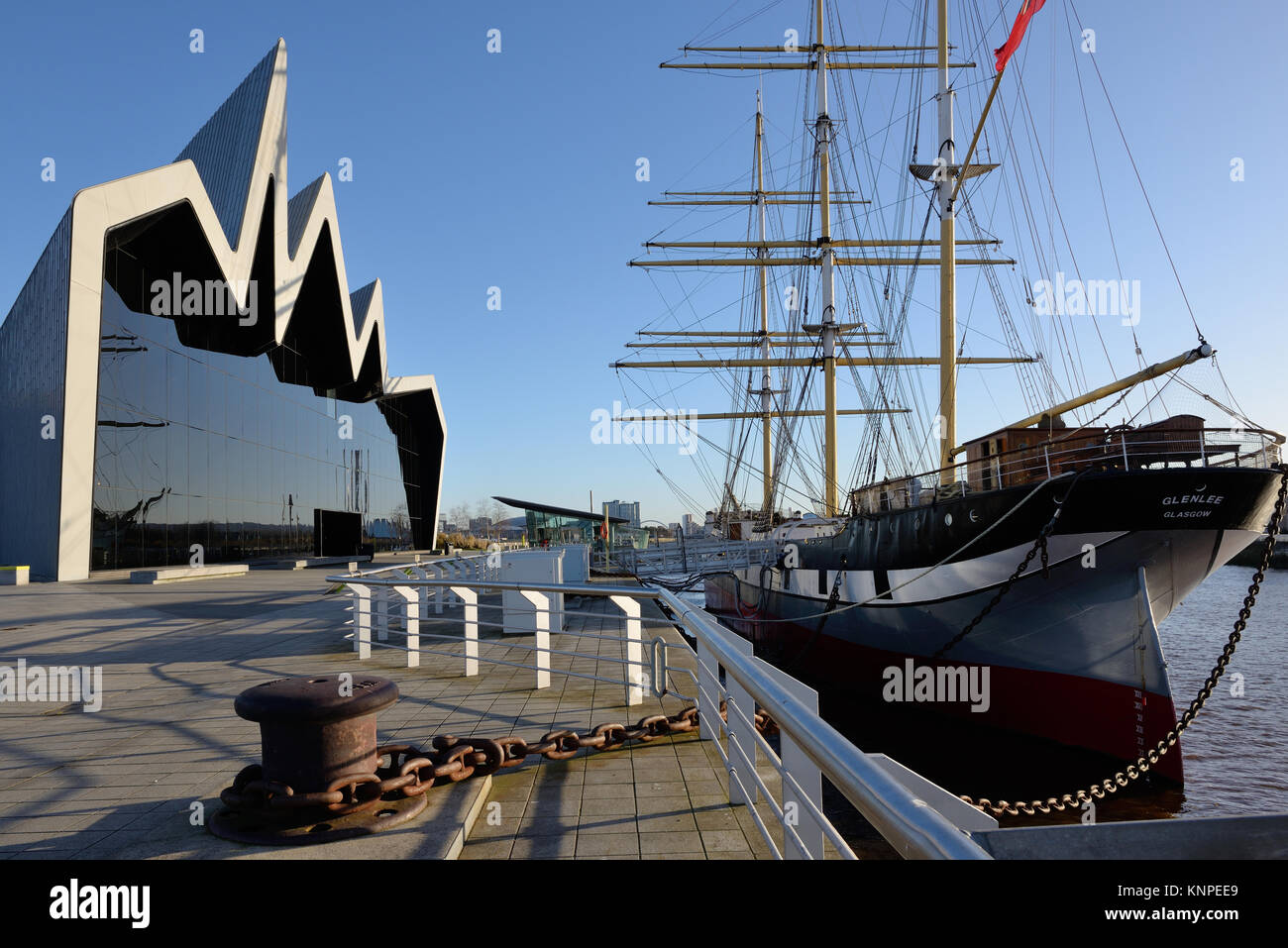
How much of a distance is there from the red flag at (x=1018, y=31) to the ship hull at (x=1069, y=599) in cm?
1018

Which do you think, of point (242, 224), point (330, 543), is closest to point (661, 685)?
point (242, 224)

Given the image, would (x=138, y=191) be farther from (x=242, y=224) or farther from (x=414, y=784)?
(x=414, y=784)

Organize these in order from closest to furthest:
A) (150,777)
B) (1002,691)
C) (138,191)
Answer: (150,777), (1002,691), (138,191)

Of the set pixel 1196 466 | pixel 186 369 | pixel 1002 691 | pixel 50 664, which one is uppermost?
pixel 186 369

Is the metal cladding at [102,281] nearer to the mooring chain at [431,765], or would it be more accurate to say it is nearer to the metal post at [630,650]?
the metal post at [630,650]

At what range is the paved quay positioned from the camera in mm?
3633

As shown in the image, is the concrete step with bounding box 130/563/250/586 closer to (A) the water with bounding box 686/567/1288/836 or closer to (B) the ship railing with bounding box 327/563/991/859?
(B) the ship railing with bounding box 327/563/991/859

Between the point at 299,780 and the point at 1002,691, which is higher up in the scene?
the point at 299,780

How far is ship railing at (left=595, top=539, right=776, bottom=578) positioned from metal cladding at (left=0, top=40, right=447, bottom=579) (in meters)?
15.4

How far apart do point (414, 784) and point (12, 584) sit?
1976cm

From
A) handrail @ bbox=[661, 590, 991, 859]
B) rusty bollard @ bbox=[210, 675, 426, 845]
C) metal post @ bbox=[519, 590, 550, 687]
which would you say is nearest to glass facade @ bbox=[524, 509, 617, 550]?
metal post @ bbox=[519, 590, 550, 687]

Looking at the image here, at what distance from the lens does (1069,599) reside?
1138cm

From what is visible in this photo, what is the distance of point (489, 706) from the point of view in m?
6.81

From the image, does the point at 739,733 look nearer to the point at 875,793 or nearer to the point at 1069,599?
the point at 875,793
